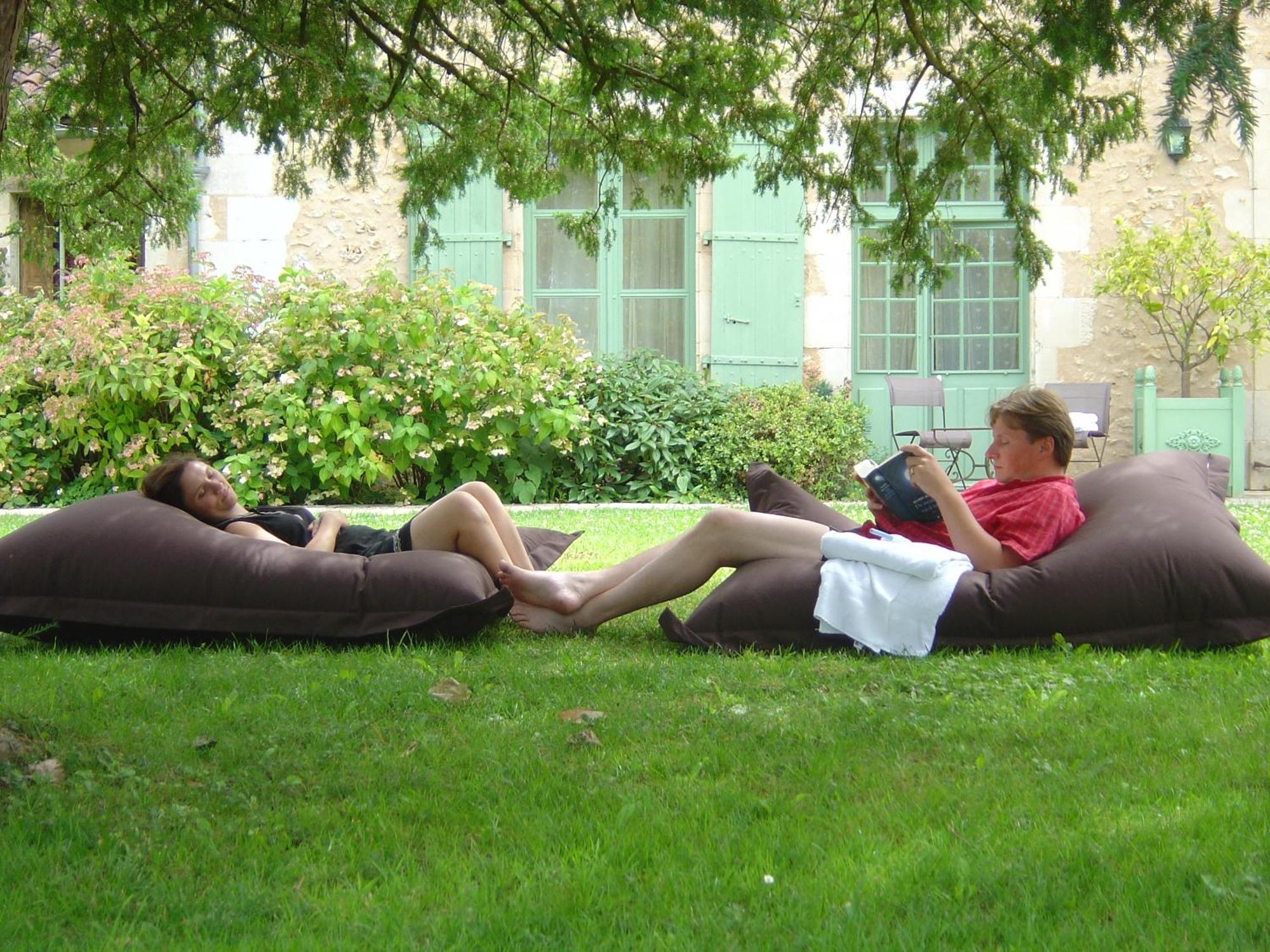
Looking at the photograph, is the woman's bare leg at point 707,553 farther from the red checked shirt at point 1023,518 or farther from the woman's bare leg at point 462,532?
the woman's bare leg at point 462,532

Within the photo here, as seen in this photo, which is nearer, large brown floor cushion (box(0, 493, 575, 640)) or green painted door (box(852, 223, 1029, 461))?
large brown floor cushion (box(0, 493, 575, 640))

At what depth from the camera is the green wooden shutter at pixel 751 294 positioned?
34.3 feet

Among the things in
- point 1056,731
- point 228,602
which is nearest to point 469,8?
point 228,602

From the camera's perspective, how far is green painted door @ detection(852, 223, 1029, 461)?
11.0 metres

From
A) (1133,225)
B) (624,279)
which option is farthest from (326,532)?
(1133,225)

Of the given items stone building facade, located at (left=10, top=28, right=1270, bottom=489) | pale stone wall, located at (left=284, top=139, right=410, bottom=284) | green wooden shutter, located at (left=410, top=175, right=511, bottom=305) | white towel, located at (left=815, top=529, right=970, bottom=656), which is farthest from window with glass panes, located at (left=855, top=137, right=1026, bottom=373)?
white towel, located at (left=815, top=529, right=970, bottom=656)

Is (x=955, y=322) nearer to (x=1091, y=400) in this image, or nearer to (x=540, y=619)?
(x=1091, y=400)

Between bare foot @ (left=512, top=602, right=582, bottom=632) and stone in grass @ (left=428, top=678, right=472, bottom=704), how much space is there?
833 mm

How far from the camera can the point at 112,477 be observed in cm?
903

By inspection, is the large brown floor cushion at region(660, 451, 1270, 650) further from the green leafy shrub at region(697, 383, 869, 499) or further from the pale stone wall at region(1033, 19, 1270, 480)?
the pale stone wall at region(1033, 19, 1270, 480)

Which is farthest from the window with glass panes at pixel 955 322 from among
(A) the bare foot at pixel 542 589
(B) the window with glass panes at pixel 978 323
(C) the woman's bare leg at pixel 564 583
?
(A) the bare foot at pixel 542 589

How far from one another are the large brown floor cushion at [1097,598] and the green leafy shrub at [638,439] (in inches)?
216

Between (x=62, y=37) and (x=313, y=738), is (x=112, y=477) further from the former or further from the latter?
(x=313, y=738)

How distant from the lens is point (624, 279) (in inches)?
432
